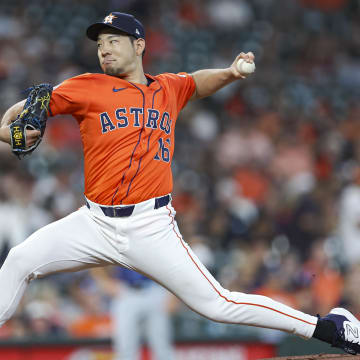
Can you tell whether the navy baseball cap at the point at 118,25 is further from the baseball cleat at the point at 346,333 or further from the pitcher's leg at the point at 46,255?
the baseball cleat at the point at 346,333

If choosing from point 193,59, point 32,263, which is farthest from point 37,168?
point 32,263

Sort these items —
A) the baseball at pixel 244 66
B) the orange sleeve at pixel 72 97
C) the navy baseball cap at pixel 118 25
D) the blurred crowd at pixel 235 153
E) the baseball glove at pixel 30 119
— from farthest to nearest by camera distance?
1. the blurred crowd at pixel 235 153
2. the baseball at pixel 244 66
3. the navy baseball cap at pixel 118 25
4. the orange sleeve at pixel 72 97
5. the baseball glove at pixel 30 119

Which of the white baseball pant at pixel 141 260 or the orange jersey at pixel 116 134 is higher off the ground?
the orange jersey at pixel 116 134

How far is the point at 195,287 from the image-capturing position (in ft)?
12.2

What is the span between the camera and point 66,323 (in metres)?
6.90

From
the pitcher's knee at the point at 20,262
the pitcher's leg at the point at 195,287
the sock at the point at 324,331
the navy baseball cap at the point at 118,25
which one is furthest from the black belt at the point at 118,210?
the sock at the point at 324,331

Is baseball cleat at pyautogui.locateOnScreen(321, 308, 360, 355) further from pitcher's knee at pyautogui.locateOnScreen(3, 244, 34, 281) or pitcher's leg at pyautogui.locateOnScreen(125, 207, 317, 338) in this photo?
pitcher's knee at pyautogui.locateOnScreen(3, 244, 34, 281)

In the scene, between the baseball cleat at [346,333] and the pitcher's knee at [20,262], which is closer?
the pitcher's knee at [20,262]

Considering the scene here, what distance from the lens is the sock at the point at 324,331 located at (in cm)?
390

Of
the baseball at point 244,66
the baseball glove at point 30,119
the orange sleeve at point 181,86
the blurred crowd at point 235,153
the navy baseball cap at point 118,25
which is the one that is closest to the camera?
the baseball glove at point 30,119

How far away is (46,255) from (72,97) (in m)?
0.77

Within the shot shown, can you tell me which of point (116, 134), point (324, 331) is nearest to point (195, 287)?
point (324, 331)

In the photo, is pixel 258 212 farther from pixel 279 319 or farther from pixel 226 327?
pixel 279 319

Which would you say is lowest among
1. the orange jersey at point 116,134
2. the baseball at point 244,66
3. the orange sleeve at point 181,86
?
the orange jersey at point 116,134
